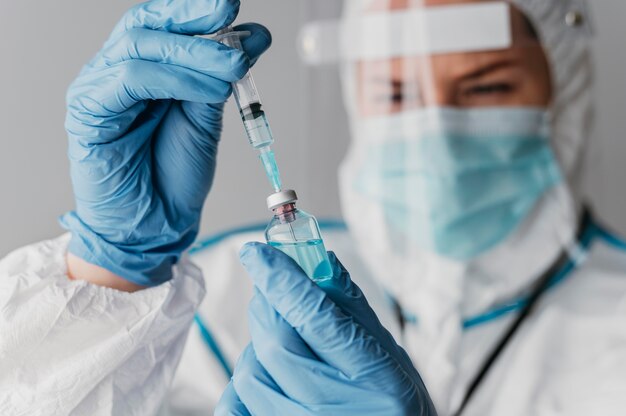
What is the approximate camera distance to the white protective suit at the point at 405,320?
0.90m

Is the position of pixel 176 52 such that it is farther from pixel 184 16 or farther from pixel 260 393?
pixel 260 393

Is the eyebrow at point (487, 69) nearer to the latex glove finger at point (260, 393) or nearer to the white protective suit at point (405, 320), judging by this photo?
the white protective suit at point (405, 320)

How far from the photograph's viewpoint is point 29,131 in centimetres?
117

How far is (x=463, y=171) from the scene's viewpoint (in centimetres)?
146

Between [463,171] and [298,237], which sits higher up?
[298,237]

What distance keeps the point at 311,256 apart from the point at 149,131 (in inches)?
12.5

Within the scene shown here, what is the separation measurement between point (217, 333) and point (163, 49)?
0.77m

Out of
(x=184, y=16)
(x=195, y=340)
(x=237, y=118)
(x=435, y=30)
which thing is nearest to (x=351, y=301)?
(x=184, y=16)

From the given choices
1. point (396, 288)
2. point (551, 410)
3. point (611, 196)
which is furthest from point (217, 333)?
point (611, 196)

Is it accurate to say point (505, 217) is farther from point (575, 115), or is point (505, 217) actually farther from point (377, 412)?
point (377, 412)

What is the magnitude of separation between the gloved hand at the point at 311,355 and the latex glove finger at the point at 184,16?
0.89ft

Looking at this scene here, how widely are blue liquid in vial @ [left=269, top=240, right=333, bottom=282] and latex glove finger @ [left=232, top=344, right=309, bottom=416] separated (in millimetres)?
132

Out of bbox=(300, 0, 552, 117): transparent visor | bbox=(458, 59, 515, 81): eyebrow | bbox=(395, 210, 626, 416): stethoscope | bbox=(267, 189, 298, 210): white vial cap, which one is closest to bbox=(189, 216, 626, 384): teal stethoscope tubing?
bbox=(395, 210, 626, 416): stethoscope

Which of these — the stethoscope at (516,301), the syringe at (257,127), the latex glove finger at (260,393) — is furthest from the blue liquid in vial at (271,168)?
the stethoscope at (516,301)
